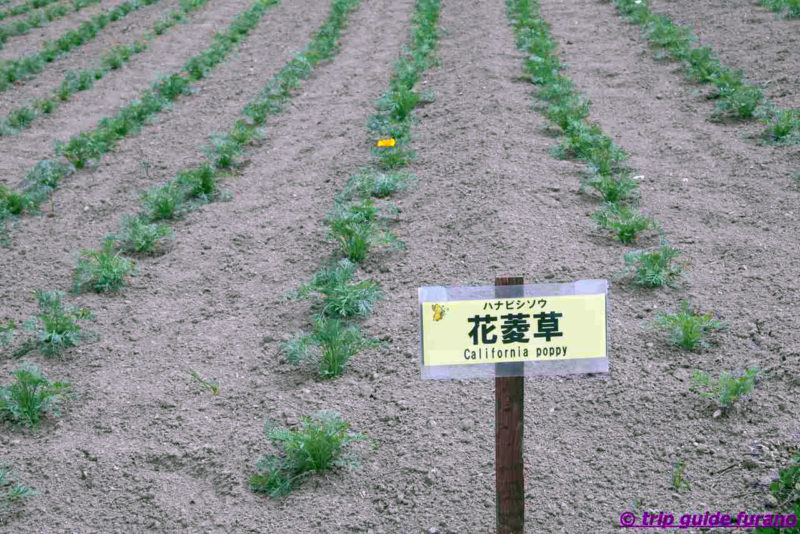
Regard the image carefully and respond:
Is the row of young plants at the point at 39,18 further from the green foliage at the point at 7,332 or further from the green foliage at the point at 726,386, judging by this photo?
the green foliage at the point at 726,386

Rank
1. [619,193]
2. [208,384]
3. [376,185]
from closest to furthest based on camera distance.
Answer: [208,384] → [619,193] → [376,185]

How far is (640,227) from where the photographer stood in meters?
5.77

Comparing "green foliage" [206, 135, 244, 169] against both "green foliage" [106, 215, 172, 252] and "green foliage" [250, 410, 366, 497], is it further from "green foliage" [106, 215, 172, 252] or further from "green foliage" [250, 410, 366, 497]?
"green foliage" [250, 410, 366, 497]

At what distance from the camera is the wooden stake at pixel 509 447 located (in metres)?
2.98

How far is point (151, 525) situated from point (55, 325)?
198cm

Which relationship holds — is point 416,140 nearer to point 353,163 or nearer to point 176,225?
point 353,163

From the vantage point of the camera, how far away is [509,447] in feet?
10.1

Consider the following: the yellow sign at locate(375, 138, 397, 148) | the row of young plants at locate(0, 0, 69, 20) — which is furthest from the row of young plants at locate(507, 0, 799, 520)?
the row of young plants at locate(0, 0, 69, 20)

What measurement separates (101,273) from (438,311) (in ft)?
12.3

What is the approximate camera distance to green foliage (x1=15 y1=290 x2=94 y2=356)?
5000mm

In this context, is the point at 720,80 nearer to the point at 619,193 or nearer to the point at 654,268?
the point at 619,193

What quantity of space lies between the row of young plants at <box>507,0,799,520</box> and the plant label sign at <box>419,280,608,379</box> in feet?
3.89

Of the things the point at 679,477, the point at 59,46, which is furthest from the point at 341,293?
the point at 59,46

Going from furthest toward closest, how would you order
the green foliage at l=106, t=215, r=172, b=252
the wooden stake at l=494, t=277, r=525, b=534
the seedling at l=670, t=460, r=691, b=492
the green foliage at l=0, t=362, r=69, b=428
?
1. the green foliage at l=106, t=215, r=172, b=252
2. the green foliage at l=0, t=362, r=69, b=428
3. the seedling at l=670, t=460, r=691, b=492
4. the wooden stake at l=494, t=277, r=525, b=534
